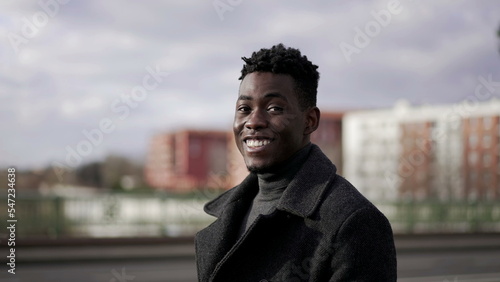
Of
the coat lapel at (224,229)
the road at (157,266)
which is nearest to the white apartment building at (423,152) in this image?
the road at (157,266)

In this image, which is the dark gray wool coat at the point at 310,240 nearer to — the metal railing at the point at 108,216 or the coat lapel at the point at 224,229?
the coat lapel at the point at 224,229

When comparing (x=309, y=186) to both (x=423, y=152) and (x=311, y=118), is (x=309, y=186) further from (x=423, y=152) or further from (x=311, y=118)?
(x=423, y=152)

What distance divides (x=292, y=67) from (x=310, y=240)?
1.56ft

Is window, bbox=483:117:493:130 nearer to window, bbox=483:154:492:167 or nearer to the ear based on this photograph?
window, bbox=483:154:492:167

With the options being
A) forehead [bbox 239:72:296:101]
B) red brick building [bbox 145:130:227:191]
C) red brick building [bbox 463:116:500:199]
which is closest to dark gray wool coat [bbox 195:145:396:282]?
forehead [bbox 239:72:296:101]

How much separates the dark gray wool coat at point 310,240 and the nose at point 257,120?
19 cm

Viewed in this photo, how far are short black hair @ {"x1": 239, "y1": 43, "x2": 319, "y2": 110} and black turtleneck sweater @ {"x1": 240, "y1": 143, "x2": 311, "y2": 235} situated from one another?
0.16 meters

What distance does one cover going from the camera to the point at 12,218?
567 inches

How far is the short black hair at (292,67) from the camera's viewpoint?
6.02ft

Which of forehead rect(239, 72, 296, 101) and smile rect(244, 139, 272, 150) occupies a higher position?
forehead rect(239, 72, 296, 101)

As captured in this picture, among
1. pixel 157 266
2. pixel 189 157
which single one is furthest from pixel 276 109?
pixel 189 157

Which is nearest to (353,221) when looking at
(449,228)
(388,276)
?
(388,276)

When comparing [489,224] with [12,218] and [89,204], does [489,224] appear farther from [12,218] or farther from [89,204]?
[12,218]

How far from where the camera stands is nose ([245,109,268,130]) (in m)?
1.82
